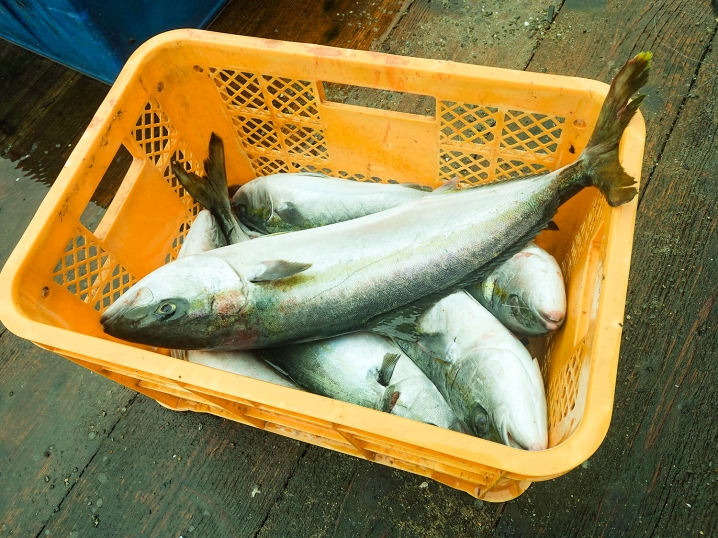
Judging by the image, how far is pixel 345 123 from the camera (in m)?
2.12

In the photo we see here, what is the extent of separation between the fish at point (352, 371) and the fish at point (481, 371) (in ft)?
0.19

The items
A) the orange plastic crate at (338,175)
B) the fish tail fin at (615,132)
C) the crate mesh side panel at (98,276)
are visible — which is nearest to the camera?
the orange plastic crate at (338,175)

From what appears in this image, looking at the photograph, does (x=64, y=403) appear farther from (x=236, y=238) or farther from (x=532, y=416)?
(x=532, y=416)

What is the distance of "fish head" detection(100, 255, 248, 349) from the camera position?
1.71 m

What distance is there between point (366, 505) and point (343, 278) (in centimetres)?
95

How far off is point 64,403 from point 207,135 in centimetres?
139

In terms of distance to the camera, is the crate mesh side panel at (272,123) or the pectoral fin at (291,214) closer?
the crate mesh side panel at (272,123)

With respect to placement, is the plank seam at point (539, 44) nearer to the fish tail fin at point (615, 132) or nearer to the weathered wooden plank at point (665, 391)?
the weathered wooden plank at point (665, 391)

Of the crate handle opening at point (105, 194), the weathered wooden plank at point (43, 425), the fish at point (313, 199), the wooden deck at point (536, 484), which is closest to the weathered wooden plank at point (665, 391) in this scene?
the wooden deck at point (536, 484)

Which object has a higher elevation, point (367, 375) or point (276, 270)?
point (276, 270)

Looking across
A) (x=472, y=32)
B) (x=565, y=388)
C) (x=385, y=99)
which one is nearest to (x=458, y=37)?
(x=472, y=32)

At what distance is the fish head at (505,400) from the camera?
4.79 ft

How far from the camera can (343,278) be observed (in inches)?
70.8

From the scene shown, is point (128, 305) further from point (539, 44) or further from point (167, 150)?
point (539, 44)
